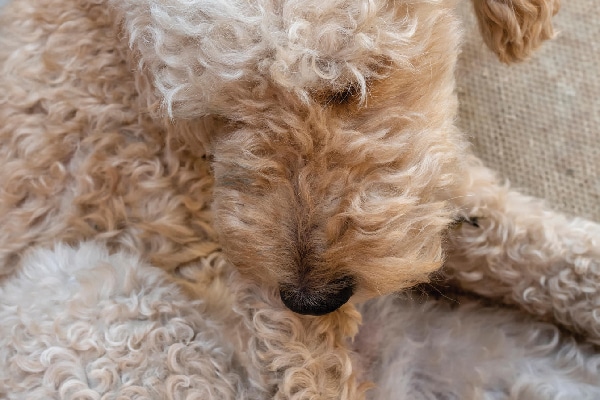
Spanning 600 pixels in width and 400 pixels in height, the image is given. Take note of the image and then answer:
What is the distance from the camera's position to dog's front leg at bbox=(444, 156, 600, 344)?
1361 mm

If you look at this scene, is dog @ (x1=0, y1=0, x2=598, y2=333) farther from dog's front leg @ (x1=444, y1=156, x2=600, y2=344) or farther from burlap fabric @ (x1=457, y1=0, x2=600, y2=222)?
burlap fabric @ (x1=457, y1=0, x2=600, y2=222)

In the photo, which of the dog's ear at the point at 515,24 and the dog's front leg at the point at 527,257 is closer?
the dog's ear at the point at 515,24

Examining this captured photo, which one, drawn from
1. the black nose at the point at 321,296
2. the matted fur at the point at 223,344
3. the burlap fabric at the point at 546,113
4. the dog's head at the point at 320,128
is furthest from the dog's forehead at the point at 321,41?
the burlap fabric at the point at 546,113

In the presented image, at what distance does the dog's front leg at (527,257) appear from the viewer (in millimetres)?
1361

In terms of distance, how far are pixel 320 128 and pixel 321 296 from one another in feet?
0.84

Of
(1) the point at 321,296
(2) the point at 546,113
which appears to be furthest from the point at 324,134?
(2) the point at 546,113

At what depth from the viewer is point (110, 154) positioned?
4.33 feet

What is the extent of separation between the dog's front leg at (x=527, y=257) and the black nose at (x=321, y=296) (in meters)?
0.45

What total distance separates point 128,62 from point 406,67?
1.89ft

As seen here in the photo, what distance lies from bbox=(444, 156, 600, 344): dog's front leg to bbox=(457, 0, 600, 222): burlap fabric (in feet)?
1.00

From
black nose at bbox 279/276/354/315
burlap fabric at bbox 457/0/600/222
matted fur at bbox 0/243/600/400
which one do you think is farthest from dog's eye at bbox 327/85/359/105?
burlap fabric at bbox 457/0/600/222

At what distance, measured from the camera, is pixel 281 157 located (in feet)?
3.31

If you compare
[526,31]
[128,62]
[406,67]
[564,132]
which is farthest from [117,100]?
[564,132]

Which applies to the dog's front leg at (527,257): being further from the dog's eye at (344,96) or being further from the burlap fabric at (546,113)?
the dog's eye at (344,96)
